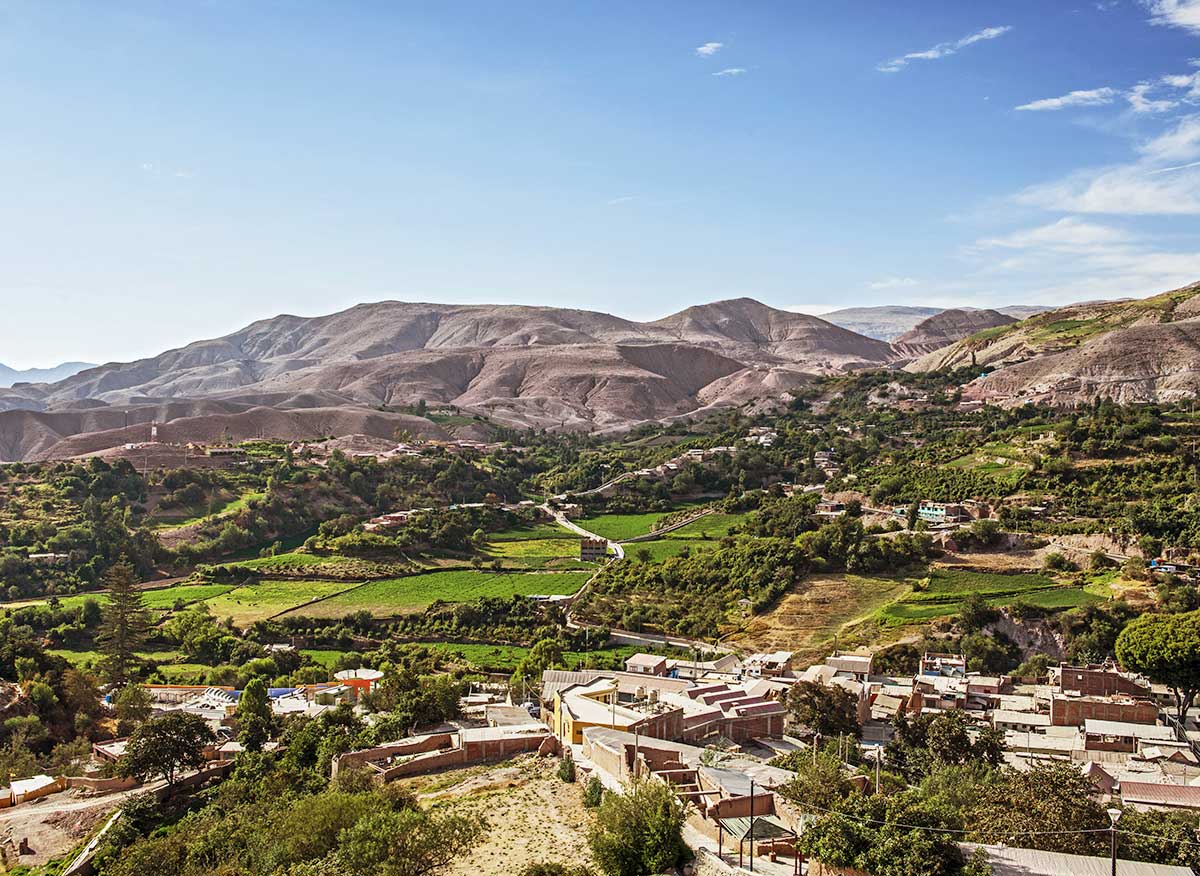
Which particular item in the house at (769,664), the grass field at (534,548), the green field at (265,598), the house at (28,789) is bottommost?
the house at (28,789)

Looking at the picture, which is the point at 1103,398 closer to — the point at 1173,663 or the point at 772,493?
the point at 772,493

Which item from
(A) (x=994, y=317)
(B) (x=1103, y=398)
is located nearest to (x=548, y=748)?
(B) (x=1103, y=398)

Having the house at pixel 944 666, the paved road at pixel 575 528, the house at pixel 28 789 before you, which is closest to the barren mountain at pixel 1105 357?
the paved road at pixel 575 528

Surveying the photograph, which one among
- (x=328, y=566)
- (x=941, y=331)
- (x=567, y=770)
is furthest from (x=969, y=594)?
(x=941, y=331)

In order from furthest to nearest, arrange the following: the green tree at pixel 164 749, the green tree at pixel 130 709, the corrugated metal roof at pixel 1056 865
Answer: the green tree at pixel 130 709 → the green tree at pixel 164 749 → the corrugated metal roof at pixel 1056 865

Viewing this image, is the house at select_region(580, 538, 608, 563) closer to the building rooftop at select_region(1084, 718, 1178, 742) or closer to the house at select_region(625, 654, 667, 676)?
the house at select_region(625, 654, 667, 676)

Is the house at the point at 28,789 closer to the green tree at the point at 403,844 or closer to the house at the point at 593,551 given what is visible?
the green tree at the point at 403,844

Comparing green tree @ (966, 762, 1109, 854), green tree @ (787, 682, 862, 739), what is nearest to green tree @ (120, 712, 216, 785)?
green tree @ (787, 682, 862, 739)
